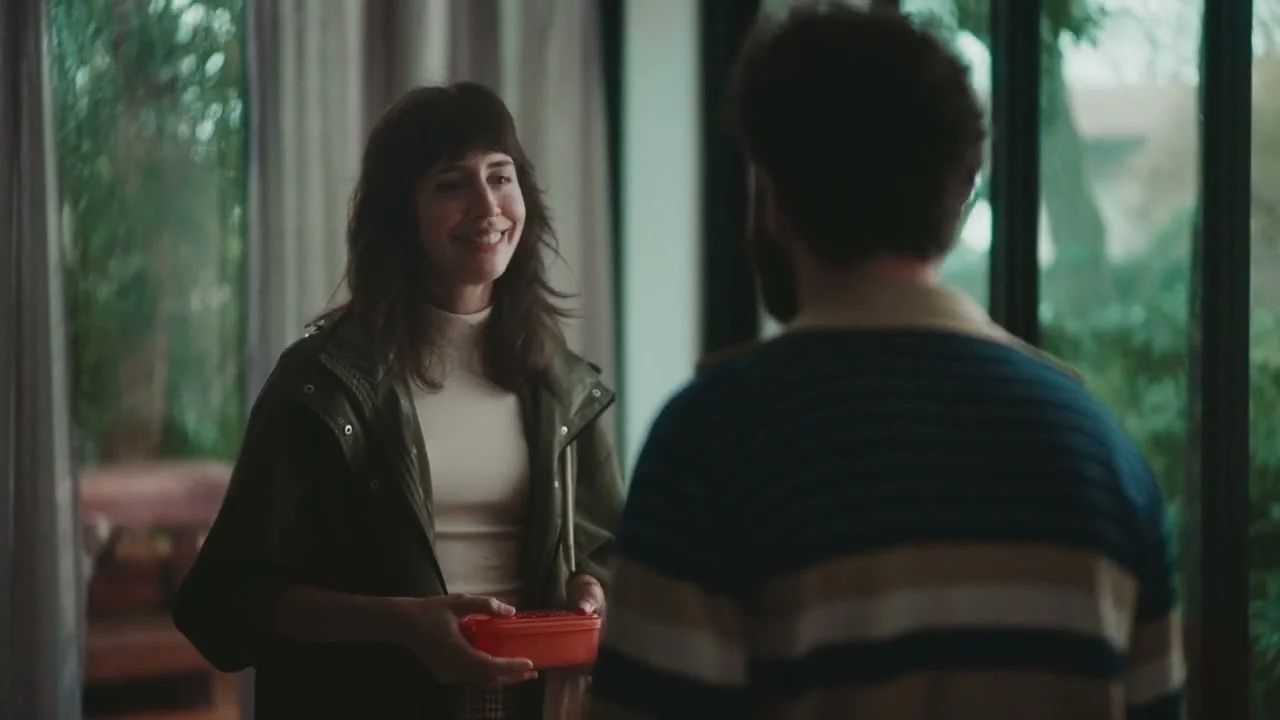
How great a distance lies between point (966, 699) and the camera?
2.84 feet

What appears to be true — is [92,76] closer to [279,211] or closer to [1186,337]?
[279,211]

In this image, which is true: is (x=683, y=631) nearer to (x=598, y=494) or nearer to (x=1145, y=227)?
(x=598, y=494)

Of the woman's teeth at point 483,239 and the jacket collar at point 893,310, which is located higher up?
the woman's teeth at point 483,239

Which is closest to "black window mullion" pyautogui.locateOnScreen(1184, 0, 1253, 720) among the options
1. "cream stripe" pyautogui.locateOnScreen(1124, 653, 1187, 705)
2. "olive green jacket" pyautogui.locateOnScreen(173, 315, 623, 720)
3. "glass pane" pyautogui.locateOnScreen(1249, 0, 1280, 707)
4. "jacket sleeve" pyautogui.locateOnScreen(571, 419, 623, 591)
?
"glass pane" pyautogui.locateOnScreen(1249, 0, 1280, 707)

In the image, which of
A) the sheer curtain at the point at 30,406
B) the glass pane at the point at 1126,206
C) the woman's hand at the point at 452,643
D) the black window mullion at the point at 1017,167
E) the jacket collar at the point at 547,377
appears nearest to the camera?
the woman's hand at the point at 452,643

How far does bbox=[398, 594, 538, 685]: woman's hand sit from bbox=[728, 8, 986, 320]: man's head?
2.27ft

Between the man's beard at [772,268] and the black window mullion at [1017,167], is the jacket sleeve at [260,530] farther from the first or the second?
the black window mullion at [1017,167]

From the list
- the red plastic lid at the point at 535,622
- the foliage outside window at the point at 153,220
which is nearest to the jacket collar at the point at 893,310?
the red plastic lid at the point at 535,622

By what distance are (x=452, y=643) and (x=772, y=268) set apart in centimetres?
67

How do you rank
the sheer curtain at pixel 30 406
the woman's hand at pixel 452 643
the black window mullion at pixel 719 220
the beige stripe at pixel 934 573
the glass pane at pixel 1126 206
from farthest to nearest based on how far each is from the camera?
the black window mullion at pixel 719 220 → the sheer curtain at pixel 30 406 → the glass pane at pixel 1126 206 → the woman's hand at pixel 452 643 → the beige stripe at pixel 934 573

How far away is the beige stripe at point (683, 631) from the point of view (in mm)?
869

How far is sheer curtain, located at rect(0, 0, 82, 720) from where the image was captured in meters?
2.61

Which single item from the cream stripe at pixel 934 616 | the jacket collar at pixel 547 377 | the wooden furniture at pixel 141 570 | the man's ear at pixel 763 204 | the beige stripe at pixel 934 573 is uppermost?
the man's ear at pixel 763 204

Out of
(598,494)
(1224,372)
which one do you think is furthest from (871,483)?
(1224,372)
